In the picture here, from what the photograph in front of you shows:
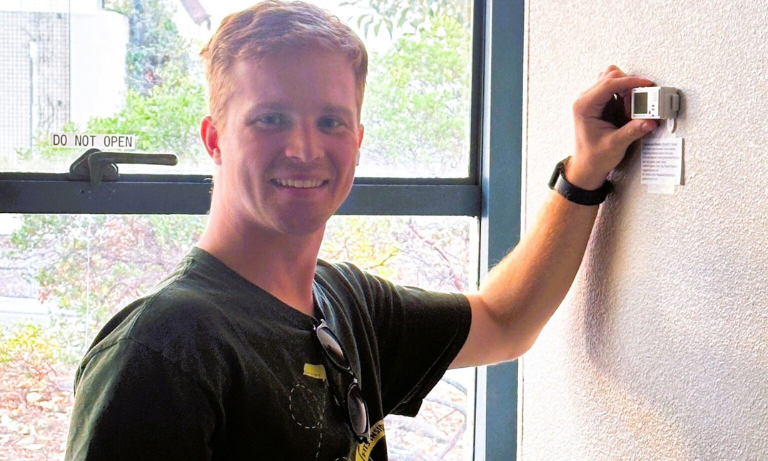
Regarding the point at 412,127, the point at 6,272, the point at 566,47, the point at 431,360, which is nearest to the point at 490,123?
the point at 412,127

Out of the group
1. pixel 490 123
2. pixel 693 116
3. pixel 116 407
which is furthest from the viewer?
pixel 490 123

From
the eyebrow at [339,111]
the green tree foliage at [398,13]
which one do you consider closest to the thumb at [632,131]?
the eyebrow at [339,111]

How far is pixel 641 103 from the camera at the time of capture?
117cm

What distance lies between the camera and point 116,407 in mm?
935

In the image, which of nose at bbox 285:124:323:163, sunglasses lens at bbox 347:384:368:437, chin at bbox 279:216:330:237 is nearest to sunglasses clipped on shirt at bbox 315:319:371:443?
sunglasses lens at bbox 347:384:368:437

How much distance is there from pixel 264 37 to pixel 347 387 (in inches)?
19.5

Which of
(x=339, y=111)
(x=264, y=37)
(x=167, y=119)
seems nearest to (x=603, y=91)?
(x=339, y=111)

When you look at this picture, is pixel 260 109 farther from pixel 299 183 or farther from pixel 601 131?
pixel 601 131

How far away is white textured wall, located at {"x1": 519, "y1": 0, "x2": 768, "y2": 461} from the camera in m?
0.96

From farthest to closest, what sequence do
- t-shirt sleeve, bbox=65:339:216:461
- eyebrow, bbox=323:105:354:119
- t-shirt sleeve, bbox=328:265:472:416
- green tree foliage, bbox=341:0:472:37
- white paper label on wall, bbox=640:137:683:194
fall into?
green tree foliage, bbox=341:0:472:37 → t-shirt sleeve, bbox=328:265:472:416 → eyebrow, bbox=323:105:354:119 → white paper label on wall, bbox=640:137:683:194 → t-shirt sleeve, bbox=65:339:216:461

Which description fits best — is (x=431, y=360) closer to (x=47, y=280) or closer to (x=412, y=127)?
(x=412, y=127)

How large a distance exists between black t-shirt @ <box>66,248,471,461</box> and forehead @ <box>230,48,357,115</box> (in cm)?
23

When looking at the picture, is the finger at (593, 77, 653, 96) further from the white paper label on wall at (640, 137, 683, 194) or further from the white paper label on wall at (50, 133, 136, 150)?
the white paper label on wall at (50, 133, 136, 150)

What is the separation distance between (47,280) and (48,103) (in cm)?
35
